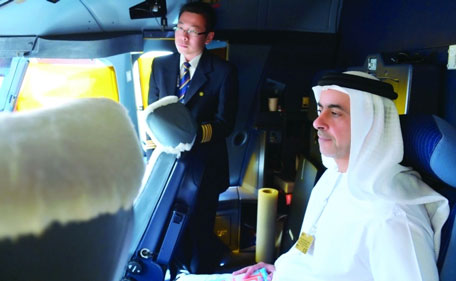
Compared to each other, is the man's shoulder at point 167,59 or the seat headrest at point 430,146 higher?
the man's shoulder at point 167,59

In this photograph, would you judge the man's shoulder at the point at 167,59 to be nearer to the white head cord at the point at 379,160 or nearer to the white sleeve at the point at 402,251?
the white head cord at the point at 379,160

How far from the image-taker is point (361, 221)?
125cm

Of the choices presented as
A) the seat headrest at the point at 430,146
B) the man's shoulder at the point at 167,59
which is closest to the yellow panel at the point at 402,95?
the seat headrest at the point at 430,146

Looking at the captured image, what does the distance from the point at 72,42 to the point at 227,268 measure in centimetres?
186

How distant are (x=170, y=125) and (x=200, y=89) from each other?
527mm

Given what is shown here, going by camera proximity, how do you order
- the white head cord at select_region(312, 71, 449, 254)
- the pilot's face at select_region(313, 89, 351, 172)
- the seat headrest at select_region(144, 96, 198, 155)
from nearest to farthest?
1. the white head cord at select_region(312, 71, 449, 254)
2. the pilot's face at select_region(313, 89, 351, 172)
3. the seat headrest at select_region(144, 96, 198, 155)

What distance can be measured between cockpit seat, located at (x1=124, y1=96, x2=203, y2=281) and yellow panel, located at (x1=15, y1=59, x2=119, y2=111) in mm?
754

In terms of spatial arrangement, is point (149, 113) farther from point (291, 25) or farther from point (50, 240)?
point (291, 25)

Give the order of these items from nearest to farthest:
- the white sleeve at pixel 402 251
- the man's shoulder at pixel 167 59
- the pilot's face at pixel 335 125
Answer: the white sleeve at pixel 402 251 → the pilot's face at pixel 335 125 → the man's shoulder at pixel 167 59

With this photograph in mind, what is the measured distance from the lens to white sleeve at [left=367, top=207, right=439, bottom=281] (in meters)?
1.05

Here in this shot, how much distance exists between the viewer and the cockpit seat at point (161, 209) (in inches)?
72.1

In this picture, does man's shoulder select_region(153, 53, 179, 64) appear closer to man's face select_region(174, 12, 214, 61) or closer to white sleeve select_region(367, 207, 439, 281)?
man's face select_region(174, 12, 214, 61)

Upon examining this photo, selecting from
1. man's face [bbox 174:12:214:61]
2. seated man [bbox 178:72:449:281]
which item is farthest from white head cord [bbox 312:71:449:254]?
man's face [bbox 174:12:214:61]

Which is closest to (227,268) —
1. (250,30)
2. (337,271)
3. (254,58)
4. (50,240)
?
(337,271)
